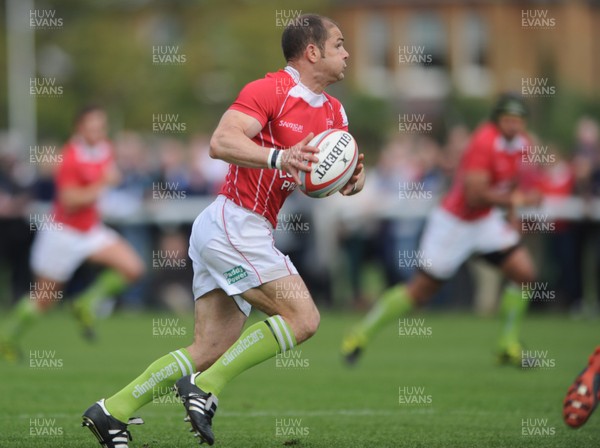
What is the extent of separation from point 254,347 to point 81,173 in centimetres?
814

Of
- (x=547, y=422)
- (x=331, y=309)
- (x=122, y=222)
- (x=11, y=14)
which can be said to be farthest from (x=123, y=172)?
(x=11, y=14)

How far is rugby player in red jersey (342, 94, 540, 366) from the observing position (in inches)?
484

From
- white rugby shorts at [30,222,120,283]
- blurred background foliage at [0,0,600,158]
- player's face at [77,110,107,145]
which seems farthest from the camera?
blurred background foliage at [0,0,600,158]

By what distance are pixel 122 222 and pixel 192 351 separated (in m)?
13.8

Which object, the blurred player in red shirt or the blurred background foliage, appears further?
the blurred background foliage

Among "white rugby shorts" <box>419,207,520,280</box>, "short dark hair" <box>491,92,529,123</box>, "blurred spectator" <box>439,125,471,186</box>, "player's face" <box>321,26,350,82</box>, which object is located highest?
"player's face" <box>321,26,350,82</box>

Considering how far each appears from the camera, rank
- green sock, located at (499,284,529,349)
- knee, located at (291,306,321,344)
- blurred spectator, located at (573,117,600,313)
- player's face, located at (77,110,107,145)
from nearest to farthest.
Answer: knee, located at (291,306,321,344) < green sock, located at (499,284,529,349) < player's face, located at (77,110,107,145) < blurred spectator, located at (573,117,600,313)

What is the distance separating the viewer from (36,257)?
561 inches

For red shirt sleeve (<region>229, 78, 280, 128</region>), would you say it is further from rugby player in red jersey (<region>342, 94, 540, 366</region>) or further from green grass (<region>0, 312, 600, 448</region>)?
rugby player in red jersey (<region>342, 94, 540, 366</region>)

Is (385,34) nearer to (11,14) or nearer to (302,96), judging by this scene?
(11,14)

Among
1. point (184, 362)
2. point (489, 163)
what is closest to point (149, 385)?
point (184, 362)

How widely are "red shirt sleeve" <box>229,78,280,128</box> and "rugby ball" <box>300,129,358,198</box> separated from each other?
13.0 inches

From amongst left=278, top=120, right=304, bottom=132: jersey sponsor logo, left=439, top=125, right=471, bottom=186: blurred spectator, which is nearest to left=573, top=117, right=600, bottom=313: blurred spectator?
left=439, top=125, right=471, bottom=186: blurred spectator

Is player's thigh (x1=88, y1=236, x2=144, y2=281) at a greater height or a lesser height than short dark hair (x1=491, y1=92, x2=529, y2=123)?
lesser
